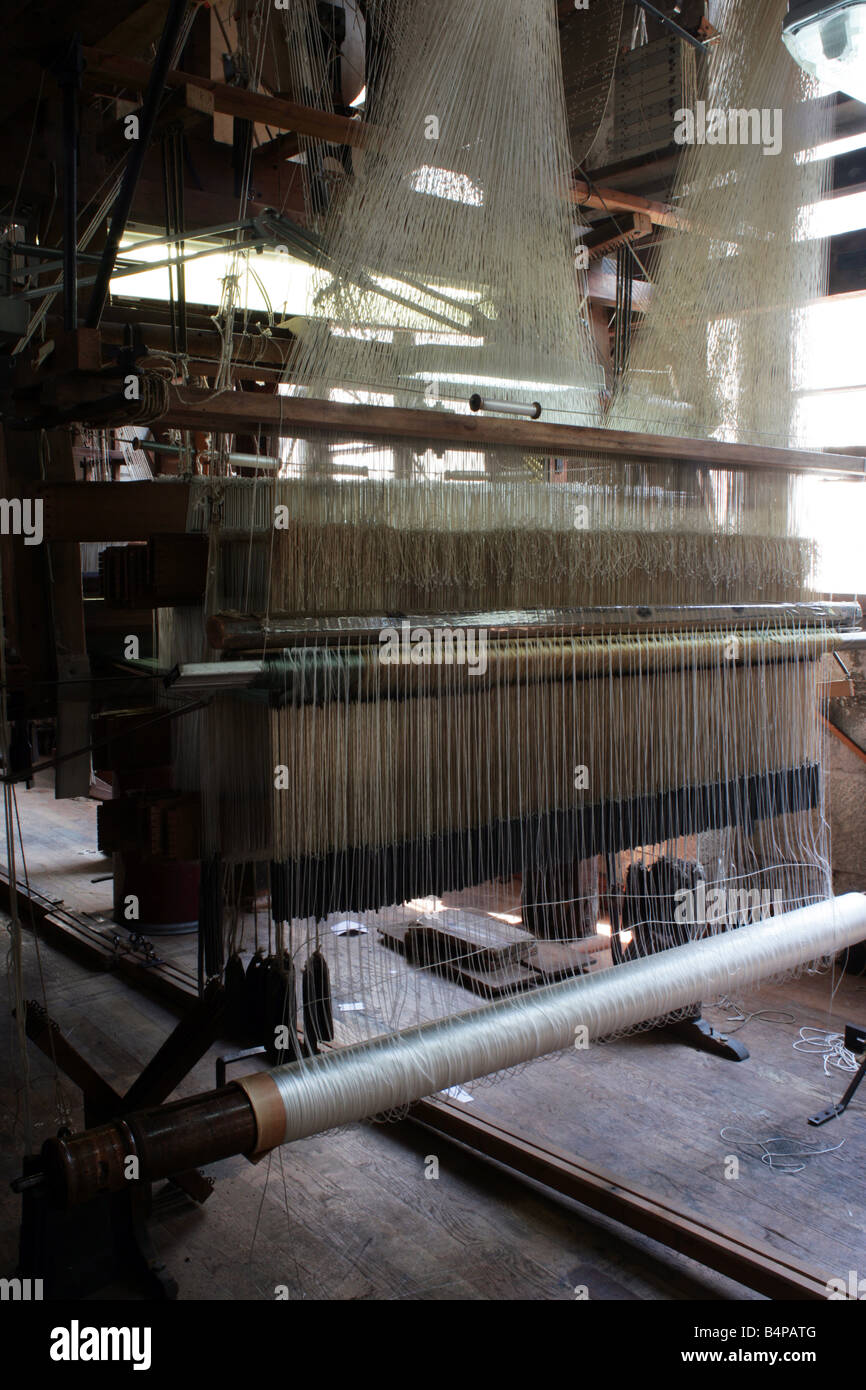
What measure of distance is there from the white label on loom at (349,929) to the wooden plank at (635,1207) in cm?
153

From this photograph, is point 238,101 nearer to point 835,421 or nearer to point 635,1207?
point 635,1207

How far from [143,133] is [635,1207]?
3083 millimetres

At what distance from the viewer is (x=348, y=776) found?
2.05 m

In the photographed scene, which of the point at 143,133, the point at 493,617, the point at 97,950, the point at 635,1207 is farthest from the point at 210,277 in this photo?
the point at 635,1207

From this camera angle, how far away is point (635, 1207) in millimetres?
3100

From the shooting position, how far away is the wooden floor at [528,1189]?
307cm

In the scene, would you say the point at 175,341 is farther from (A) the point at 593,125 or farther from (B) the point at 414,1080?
(B) the point at 414,1080

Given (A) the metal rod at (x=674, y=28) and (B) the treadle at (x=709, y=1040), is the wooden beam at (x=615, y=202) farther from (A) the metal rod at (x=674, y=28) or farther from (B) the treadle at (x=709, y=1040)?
(B) the treadle at (x=709, y=1040)

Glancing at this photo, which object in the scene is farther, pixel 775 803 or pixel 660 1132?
pixel 660 1132

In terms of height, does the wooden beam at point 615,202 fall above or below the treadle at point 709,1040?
above

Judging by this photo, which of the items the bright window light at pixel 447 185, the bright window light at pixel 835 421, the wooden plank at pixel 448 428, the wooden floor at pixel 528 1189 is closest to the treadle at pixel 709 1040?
the wooden floor at pixel 528 1189

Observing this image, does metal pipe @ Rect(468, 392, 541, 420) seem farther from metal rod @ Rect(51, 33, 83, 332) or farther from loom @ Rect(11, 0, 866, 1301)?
metal rod @ Rect(51, 33, 83, 332)

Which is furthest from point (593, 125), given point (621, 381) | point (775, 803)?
point (775, 803)

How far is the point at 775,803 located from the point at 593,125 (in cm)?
204
